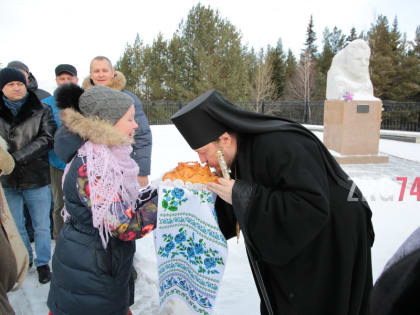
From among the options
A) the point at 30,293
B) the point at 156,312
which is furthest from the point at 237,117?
the point at 30,293

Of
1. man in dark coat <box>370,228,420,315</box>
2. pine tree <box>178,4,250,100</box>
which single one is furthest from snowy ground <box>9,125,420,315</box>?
pine tree <box>178,4,250,100</box>

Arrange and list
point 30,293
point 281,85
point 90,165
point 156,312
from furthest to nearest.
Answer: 1. point 281,85
2. point 30,293
3. point 156,312
4. point 90,165

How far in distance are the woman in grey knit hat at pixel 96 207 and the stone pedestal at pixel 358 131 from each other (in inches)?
289

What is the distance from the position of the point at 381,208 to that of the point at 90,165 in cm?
493

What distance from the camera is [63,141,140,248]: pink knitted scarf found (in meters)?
1.52

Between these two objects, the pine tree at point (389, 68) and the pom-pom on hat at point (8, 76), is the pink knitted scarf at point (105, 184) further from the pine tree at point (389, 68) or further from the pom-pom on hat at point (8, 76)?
the pine tree at point (389, 68)

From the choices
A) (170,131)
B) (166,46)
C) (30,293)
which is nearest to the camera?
(30,293)

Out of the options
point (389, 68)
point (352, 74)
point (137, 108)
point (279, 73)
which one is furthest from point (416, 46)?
point (137, 108)

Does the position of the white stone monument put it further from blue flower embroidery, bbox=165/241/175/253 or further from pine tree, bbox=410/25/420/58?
pine tree, bbox=410/25/420/58

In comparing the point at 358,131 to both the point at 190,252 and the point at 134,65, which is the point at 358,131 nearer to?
the point at 190,252

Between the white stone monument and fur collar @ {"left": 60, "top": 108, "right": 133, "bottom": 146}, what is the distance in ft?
24.4

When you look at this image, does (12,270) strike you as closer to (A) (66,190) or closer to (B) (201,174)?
(A) (66,190)

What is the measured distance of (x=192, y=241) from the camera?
1.76 meters

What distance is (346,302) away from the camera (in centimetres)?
143
